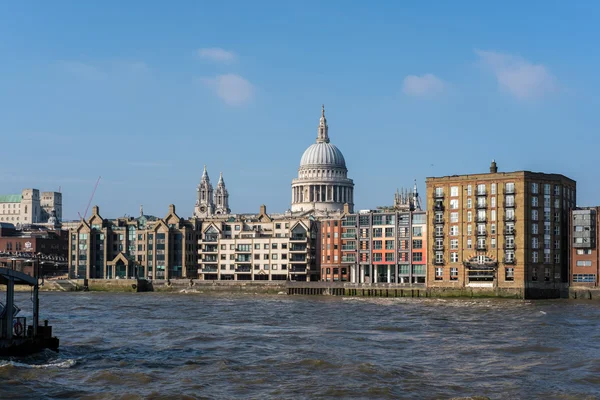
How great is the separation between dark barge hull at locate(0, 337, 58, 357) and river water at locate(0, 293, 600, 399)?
86 cm

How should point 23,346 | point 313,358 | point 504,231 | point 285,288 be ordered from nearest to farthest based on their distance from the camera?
point 23,346 < point 313,358 < point 504,231 < point 285,288

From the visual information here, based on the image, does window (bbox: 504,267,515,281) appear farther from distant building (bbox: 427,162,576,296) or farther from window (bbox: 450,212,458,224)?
window (bbox: 450,212,458,224)

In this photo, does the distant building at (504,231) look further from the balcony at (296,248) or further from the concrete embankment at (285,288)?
the balcony at (296,248)

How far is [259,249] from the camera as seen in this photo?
172 m

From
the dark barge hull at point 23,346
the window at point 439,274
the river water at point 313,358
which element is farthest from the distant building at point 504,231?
the dark barge hull at point 23,346

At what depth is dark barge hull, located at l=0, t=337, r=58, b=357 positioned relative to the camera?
5056 centimetres

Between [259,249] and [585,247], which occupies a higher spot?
[585,247]

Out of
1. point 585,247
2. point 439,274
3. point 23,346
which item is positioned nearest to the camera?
point 23,346

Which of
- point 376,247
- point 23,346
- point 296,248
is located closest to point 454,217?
point 376,247

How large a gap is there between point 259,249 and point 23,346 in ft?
396

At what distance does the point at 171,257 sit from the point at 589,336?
396 feet

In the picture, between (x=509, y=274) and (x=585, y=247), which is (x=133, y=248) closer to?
(x=509, y=274)

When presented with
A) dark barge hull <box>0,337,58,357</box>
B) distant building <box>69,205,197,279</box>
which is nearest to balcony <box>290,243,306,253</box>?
distant building <box>69,205,197,279</box>

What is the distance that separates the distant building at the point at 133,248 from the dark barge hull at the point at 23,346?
12372 centimetres
